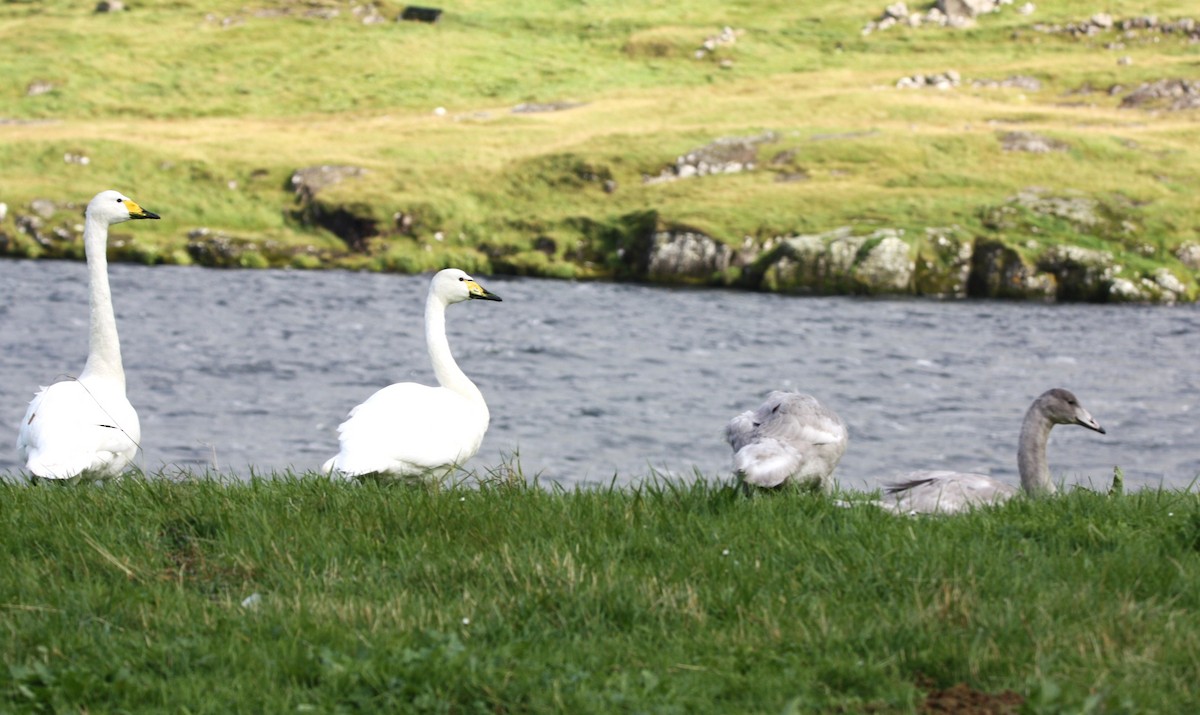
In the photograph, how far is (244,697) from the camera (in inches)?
197

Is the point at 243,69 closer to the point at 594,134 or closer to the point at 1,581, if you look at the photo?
the point at 594,134

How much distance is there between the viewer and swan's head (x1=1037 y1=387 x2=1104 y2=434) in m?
10.4

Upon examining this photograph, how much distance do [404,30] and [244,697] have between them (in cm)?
9805

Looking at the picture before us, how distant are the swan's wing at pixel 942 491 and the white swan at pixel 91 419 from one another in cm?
548

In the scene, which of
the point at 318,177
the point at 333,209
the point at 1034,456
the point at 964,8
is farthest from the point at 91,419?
the point at 964,8

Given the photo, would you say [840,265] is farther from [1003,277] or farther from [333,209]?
[333,209]

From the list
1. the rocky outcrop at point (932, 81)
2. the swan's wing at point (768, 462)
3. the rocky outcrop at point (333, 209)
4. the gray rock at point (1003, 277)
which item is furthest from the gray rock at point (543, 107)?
the swan's wing at point (768, 462)

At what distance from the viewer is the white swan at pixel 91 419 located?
29.1 feet

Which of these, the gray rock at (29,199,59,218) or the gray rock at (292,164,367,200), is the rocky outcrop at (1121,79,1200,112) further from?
the gray rock at (29,199,59,218)

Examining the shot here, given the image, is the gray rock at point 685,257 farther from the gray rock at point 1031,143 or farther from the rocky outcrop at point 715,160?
the gray rock at point 1031,143

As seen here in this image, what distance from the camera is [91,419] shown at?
30.2 feet

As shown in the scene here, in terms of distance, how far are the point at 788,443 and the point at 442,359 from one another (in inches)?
141

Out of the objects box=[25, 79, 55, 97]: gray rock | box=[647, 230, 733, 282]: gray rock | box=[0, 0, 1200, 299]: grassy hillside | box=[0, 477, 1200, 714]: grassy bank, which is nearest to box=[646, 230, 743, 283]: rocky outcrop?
box=[647, 230, 733, 282]: gray rock

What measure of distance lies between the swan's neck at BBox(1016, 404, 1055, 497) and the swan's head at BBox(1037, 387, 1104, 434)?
19 cm
